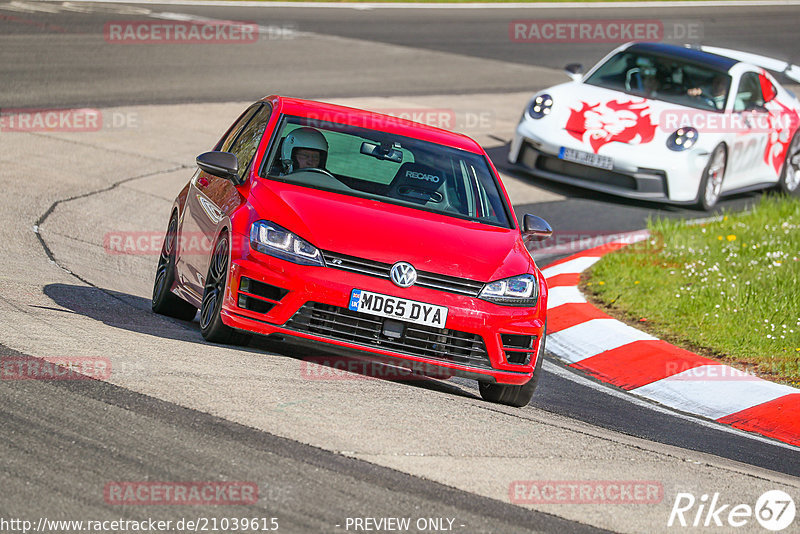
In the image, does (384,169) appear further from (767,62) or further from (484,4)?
(484,4)

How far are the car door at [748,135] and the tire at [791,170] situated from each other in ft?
1.39

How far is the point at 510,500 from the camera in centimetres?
488

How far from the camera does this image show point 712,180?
14016 millimetres

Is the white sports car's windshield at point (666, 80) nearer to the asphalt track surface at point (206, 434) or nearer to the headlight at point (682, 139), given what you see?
the headlight at point (682, 139)

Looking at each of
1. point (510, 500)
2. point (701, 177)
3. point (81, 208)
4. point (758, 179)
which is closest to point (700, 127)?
point (701, 177)

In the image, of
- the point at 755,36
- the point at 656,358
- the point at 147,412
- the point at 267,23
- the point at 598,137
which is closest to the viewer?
the point at 147,412

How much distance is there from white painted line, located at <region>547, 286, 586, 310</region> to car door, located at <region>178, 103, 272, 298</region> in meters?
3.01

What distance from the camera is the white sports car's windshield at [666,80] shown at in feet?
47.4

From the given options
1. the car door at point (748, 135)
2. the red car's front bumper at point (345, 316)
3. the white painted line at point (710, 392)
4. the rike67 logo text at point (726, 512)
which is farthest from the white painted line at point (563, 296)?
the car door at point (748, 135)

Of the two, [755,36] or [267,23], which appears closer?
[267,23]

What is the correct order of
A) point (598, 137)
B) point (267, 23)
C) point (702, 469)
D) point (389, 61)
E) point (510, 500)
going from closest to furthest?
point (510, 500), point (702, 469), point (598, 137), point (389, 61), point (267, 23)

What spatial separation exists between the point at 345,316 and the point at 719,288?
4.55 metres

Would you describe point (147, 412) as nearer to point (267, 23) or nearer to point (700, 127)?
point (700, 127)

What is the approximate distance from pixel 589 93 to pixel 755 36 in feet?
56.8
